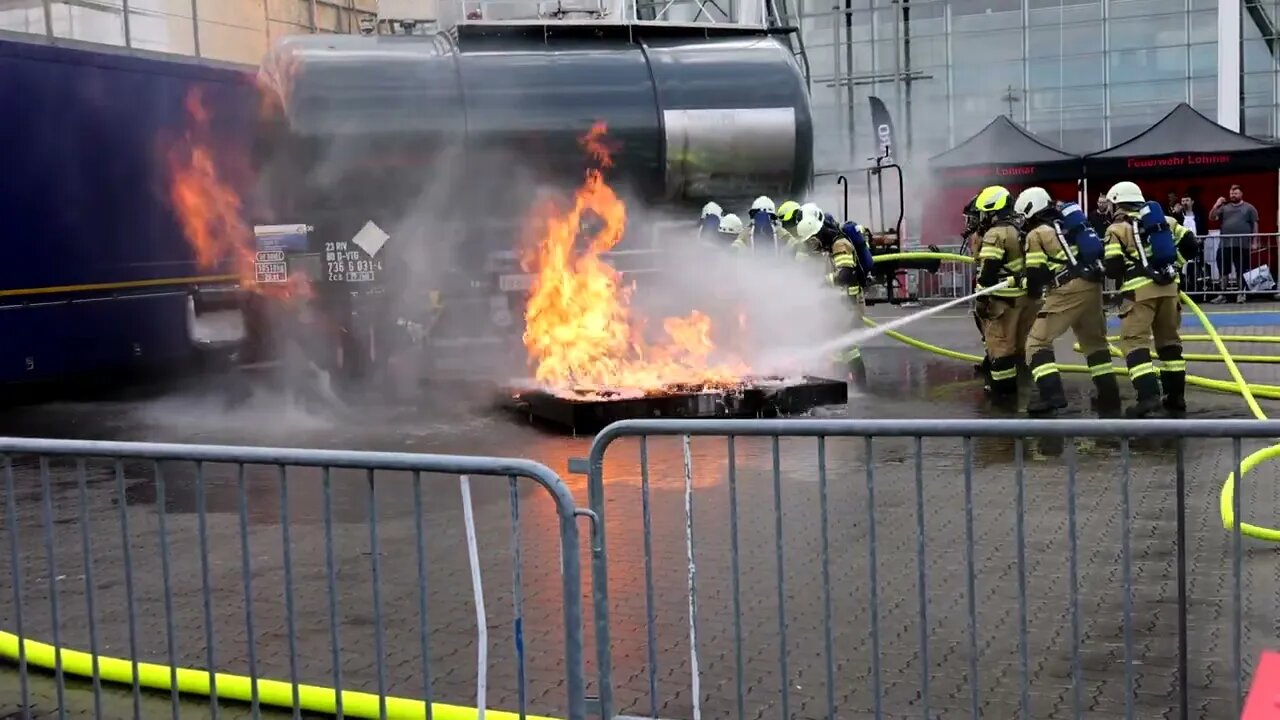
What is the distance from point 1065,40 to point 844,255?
18.6 metres

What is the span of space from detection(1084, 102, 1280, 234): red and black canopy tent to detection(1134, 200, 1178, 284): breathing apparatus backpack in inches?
505

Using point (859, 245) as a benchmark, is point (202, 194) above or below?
above

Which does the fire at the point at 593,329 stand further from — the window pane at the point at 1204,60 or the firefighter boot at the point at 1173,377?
the window pane at the point at 1204,60

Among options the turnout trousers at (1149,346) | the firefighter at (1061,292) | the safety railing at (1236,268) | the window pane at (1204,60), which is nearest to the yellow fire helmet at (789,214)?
the firefighter at (1061,292)

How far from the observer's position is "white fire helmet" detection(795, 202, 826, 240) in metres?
13.1

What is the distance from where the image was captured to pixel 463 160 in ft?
42.4

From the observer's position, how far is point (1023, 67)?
96.8ft

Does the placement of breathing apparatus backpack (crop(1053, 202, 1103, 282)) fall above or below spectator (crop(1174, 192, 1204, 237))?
below

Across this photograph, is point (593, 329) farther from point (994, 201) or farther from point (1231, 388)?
point (1231, 388)

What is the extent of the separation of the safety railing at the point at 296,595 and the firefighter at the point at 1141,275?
5.11 m

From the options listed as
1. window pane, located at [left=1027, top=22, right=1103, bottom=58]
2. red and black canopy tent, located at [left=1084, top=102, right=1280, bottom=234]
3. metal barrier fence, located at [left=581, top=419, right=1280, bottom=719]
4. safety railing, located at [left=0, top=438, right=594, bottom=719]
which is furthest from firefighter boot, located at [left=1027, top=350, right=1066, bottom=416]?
window pane, located at [left=1027, top=22, right=1103, bottom=58]

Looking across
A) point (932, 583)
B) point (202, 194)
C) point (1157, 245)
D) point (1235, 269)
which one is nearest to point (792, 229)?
point (1157, 245)

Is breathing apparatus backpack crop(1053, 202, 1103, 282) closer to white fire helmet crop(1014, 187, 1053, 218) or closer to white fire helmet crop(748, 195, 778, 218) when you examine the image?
white fire helmet crop(1014, 187, 1053, 218)

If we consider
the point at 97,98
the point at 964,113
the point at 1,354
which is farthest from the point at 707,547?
the point at 964,113
